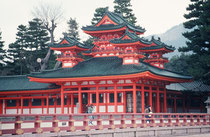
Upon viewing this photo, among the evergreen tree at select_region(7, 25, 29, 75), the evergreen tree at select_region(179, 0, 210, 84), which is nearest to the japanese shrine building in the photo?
the evergreen tree at select_region(179, 0, 210, 84)

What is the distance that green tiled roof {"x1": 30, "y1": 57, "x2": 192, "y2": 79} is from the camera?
3416 centimetres

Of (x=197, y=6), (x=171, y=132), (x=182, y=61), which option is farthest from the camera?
(x=182, y=61)

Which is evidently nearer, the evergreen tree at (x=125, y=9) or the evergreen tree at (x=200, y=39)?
the evergreen tree at (x=200, y=39)

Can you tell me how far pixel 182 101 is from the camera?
4612 cm

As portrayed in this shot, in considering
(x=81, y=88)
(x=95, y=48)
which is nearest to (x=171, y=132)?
(x=81, y=88)

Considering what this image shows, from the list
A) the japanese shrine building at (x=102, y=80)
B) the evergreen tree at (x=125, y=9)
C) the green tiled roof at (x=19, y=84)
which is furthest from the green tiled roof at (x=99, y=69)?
the evergreen tree at (x=125, y=9)

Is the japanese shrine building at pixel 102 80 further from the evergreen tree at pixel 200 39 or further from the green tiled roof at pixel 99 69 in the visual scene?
the evergreen tree at pixel 200 39

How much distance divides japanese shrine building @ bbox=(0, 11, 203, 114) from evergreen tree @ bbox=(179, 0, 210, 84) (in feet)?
9.27

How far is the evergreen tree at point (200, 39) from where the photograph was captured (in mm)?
36688

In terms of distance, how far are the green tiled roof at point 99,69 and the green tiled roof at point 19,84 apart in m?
2.92

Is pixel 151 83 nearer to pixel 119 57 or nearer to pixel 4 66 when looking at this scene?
pixel 119 57

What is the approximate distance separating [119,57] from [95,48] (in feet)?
14.3

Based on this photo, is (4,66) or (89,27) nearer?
(89,27)

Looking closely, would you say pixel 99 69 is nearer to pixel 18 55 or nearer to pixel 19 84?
pixel 19 84
